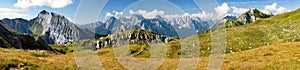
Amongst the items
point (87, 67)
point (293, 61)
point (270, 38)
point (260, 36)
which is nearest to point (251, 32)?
point (260, 36)

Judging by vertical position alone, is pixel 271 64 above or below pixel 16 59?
below

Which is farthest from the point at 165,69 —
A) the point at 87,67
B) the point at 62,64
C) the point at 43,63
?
the point at 43,63

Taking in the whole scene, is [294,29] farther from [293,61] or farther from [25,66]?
[25,66]

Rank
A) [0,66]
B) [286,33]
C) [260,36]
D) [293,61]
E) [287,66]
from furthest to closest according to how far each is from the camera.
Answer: [260,36] < [286,33] < [293,61] < [287,66] < [0,66]

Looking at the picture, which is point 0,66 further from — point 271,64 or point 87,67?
point 271,64

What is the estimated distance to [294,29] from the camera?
11675cm

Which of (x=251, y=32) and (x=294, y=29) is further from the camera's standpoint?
(x=251, y=32)

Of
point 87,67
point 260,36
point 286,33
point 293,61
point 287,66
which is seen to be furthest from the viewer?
point 260,36

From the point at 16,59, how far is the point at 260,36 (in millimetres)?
114841

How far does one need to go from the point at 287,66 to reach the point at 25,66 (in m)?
23.3

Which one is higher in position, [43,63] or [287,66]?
[43,63]

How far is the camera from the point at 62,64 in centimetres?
2698

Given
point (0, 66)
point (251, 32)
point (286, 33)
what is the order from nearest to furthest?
point (0, 66), point (286, 33), point (251, 32)

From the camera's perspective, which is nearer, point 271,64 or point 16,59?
point 16,59
